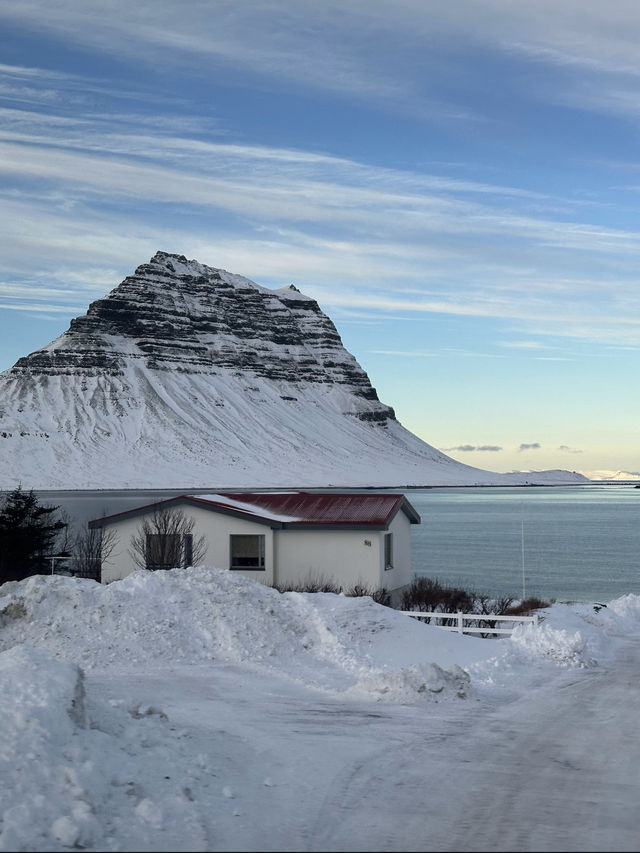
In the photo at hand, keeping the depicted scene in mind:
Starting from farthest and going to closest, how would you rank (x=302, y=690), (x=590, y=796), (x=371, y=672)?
(x=371, y=672) → (x=302, y=690) → (x=590, y=796)

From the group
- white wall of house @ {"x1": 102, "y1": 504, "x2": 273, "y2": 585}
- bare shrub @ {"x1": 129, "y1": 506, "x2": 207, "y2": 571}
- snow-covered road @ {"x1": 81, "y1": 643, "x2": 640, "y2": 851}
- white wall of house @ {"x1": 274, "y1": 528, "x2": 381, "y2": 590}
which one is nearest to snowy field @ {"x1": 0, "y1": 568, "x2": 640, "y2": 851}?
snow-covered road @ {"x1": 81, "y1": 643, "x2": 640, "y2": 851}

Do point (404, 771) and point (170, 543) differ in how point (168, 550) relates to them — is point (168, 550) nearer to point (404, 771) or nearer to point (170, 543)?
point (170, 543)

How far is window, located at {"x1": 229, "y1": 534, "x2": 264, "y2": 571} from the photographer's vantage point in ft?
120

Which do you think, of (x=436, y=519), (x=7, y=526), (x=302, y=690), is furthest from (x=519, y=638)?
(x=436, y=519)

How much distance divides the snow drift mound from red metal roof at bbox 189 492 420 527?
1272cm

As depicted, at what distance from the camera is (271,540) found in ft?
119

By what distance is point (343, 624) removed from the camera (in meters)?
21.8

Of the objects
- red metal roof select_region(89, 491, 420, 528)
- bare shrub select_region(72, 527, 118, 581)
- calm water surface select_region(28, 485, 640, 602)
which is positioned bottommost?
calm water surface select_region(28, 485, 640, 602)

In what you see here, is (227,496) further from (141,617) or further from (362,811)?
(362,811)

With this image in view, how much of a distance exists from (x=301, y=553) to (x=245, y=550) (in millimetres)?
2386

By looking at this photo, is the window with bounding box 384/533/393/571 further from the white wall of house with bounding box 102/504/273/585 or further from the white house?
the white wall of house with bounding box 102/504/273/585

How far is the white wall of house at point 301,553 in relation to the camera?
35.5 metres

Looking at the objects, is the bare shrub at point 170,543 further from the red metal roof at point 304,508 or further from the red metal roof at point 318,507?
the red metal roof at point 318,507

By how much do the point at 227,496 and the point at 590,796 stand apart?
31.7 metres
